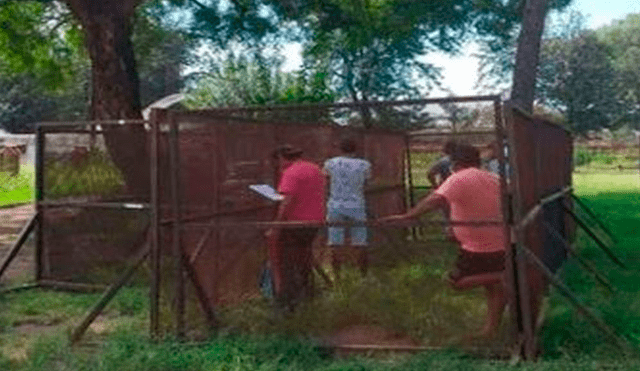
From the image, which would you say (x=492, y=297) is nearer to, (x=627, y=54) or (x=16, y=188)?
(x=16, y=188)

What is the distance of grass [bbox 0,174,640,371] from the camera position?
657 centimetres

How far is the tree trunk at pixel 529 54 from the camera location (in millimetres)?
18734

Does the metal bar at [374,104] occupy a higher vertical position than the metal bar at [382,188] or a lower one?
higher

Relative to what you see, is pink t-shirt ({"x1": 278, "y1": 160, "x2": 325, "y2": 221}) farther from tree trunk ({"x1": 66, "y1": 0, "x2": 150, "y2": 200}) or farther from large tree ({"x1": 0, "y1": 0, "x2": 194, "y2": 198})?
tree trunk ({"x1": 66, "y1": 0, "x2": 150, "y2": 200})

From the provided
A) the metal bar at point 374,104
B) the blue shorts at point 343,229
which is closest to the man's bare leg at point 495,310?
the blue shorts at point 343,229

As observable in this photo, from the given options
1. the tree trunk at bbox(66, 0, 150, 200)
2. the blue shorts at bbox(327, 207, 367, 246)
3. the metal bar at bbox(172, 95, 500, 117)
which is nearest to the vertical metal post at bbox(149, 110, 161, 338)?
the metal bar at bbox(172, 95, 500, 117)

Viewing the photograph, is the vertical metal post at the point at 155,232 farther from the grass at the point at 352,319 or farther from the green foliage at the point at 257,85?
the green foliage at the point at 257,85

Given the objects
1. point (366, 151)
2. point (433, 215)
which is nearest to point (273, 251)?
point (366, 151)

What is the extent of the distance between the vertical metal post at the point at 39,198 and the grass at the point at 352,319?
1887mm

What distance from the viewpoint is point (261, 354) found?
688 cm

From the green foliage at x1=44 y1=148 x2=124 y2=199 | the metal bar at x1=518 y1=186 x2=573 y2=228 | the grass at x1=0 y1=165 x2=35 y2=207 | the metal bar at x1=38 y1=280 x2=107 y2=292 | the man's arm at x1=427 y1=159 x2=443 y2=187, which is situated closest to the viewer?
the metal bar at x1=518 y1=186 x2=573 y2=228

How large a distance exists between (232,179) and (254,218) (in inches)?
22.2

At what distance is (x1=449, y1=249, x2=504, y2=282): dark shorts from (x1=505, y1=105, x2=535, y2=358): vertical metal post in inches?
12.1

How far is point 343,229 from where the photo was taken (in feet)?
29.7
